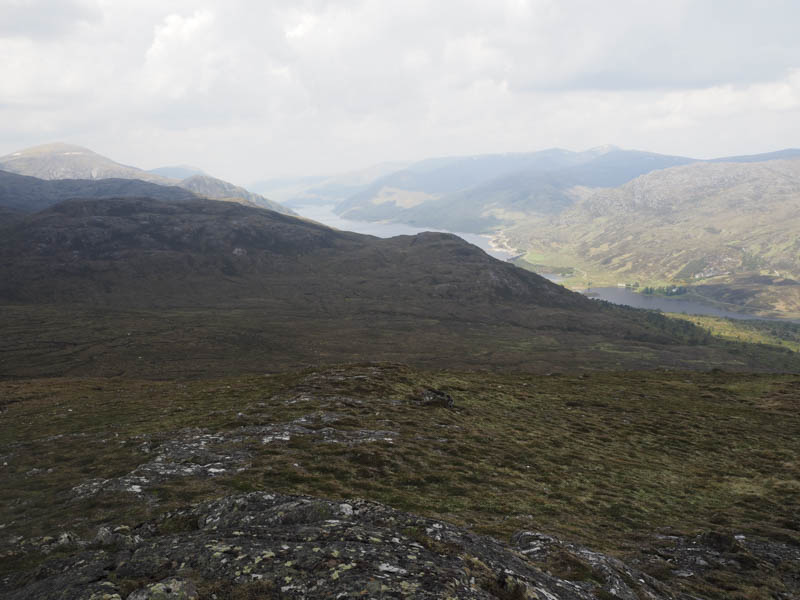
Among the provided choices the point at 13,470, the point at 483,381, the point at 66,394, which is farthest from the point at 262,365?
the point at 13,470

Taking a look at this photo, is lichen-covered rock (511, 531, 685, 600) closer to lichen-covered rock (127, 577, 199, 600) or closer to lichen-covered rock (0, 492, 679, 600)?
lichen-covered rock (0, 492, 679, 600)

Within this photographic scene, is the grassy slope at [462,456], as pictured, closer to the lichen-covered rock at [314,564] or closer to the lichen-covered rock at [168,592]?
the lichen-covered rock at [314,564]

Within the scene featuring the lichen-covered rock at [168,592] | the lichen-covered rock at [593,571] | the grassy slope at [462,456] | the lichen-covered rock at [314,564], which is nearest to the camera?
the lichen-covered rock at [168,592]

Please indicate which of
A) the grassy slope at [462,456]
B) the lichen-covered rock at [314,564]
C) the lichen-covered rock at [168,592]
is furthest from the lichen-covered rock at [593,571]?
the lichen-covered rock at [168,592]

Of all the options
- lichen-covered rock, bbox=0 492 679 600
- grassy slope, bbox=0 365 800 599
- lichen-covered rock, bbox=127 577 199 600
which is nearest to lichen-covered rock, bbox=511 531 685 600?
lichen-covered rock, bbox=0 492 679 600

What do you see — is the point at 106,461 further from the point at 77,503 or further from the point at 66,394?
the point at 66,394

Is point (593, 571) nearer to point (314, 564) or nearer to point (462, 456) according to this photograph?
point (314, 564)

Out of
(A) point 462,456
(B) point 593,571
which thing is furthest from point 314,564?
(A) point 462,456

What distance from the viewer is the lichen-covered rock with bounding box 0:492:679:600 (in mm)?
10148

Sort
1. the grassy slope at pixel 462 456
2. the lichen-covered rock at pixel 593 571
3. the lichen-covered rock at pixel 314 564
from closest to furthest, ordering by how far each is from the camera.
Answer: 1. the lichen-covered rock at pixel 314 564
2. the lichen-covered rock at pixel 593 571
3. the grassy slope at pixel 462 456

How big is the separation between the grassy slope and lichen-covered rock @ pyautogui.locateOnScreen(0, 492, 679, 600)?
5682 mm

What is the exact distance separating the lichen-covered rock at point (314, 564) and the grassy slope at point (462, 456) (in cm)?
568

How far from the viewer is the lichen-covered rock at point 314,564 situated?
1015 centimetres

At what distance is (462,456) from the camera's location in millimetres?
33312
